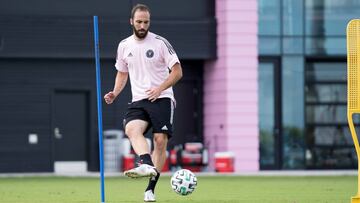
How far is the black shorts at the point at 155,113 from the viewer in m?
12.7

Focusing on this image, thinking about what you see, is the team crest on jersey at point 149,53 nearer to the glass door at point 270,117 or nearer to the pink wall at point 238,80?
the pink wall at point 238,80

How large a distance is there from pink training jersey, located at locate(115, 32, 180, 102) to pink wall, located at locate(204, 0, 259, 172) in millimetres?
19051

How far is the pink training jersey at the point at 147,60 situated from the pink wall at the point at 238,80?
1905cm

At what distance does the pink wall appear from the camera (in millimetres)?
31781

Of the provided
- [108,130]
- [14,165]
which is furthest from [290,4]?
[14,165]

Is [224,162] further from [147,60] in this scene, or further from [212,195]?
[147,60]

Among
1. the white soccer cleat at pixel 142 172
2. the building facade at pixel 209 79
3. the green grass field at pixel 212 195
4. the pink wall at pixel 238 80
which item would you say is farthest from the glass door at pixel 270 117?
the white soccer cleat at pixel 142 172

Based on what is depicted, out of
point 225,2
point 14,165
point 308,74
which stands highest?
point 225,2

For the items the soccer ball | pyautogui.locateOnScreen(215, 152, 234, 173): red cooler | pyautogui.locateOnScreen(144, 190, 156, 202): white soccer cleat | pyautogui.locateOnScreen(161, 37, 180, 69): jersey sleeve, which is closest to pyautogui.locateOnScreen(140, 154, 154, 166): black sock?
the soccer ball

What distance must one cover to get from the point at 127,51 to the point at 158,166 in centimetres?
131

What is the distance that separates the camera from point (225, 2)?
3170 cm

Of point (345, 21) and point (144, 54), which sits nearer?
point (144, 54)

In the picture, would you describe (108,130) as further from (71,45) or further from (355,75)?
(355,75)

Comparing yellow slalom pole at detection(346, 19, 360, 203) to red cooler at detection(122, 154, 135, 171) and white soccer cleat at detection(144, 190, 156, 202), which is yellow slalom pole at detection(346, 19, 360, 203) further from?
red cooler at detection(122, 154, 135, 171)
